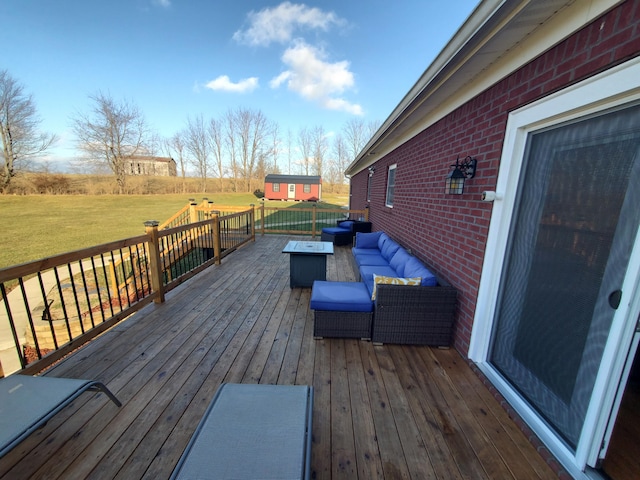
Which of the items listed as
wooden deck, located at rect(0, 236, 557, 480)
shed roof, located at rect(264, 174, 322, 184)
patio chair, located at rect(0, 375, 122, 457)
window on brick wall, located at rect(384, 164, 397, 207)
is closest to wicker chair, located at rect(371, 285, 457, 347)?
wooden deck, located at rect(0, 236, 557, 480)

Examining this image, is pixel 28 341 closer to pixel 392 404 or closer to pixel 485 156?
pixel 392 404

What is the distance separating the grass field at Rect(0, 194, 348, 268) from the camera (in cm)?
962

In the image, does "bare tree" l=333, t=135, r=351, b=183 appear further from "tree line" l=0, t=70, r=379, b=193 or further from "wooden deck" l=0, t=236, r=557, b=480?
"wooden deck" l=0, t=236, r=557, b=480

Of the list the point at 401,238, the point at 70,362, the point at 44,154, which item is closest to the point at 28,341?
the point at 70,362

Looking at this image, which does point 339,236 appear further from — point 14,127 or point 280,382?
point 14,127

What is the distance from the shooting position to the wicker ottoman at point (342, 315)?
250 cm

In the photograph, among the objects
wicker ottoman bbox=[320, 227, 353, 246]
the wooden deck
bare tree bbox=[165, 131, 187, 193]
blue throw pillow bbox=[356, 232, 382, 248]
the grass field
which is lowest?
the grass field

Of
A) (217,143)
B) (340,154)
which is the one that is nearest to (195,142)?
(217,143)

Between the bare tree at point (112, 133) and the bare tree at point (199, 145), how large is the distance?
17.1 ft

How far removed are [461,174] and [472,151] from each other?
0.25 meters

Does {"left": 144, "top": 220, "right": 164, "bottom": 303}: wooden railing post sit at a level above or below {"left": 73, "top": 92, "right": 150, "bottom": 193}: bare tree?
below

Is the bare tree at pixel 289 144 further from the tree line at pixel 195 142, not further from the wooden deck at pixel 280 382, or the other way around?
the wooden deck at pixel 280 382

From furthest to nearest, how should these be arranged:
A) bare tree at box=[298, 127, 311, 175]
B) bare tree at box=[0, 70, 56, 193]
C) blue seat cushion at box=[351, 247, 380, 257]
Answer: bare tree at box=[298, 127, 311, 175], bare tree at box=[0, 70, 56, 193], blue seat cushion at box=[351, 247, 380, 257]

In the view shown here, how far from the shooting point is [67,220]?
14.6 m
